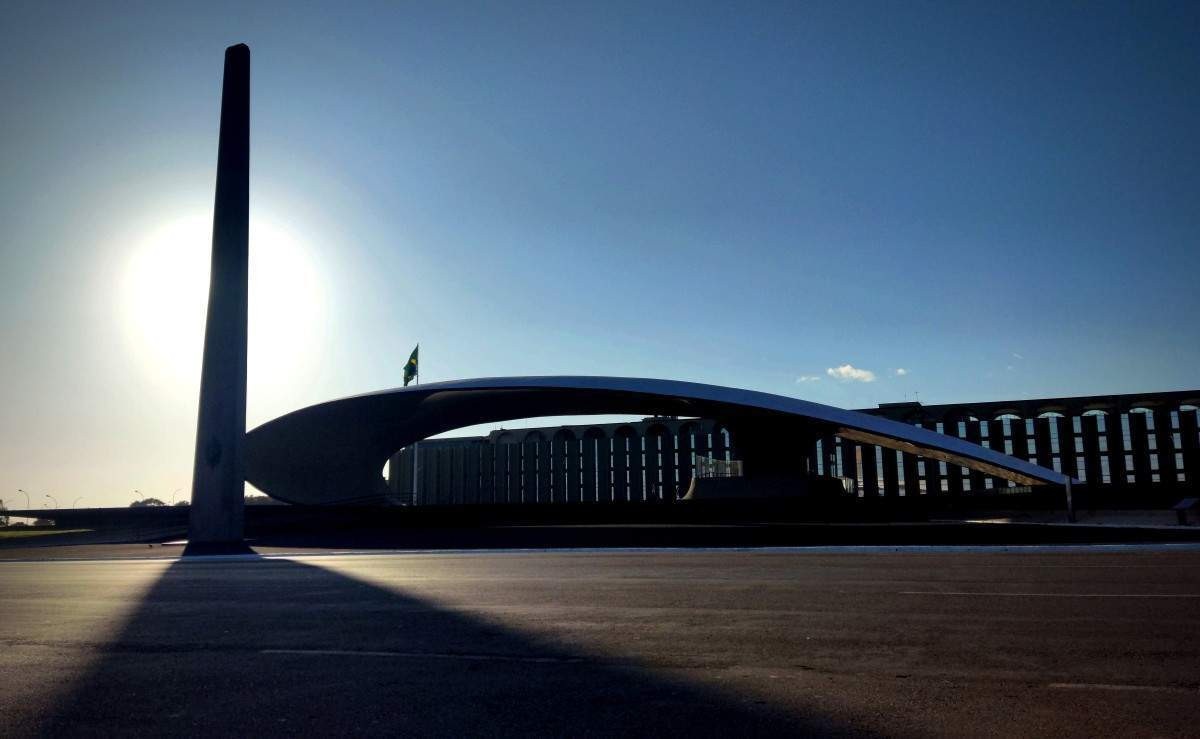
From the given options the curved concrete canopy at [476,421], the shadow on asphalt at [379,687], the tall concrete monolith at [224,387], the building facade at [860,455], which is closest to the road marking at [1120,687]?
the shadow on asphalt at [379,687]

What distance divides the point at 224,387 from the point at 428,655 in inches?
1190

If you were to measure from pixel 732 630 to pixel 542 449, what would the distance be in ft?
320

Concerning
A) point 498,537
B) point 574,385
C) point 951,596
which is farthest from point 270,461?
point 951,596

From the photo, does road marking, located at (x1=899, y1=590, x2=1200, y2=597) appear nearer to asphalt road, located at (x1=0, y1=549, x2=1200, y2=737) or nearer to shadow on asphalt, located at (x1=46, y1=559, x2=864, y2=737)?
asphalt road, located at (x1=0, y1=549, x2=1200, y2=737)

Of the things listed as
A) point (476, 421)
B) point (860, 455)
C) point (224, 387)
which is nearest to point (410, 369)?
point (476, 421)

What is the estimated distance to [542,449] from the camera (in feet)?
344

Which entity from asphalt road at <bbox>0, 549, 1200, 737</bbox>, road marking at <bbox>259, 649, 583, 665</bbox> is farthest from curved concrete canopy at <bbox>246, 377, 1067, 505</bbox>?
road marking at <bbox>259, 649, 583, 665</bbox>

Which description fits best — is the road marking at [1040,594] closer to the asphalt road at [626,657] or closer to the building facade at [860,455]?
the asphalt road at [626,657]

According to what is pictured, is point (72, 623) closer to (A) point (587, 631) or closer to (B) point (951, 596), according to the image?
(A) point (587, 631)

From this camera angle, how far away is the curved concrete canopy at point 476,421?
44.2 m

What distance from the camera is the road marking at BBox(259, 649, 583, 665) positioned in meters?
6.71

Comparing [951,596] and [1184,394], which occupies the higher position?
[1184,394]

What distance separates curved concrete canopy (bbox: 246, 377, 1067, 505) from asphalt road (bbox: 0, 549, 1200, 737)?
31.1 metres

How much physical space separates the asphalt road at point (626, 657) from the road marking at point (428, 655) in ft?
0.13
